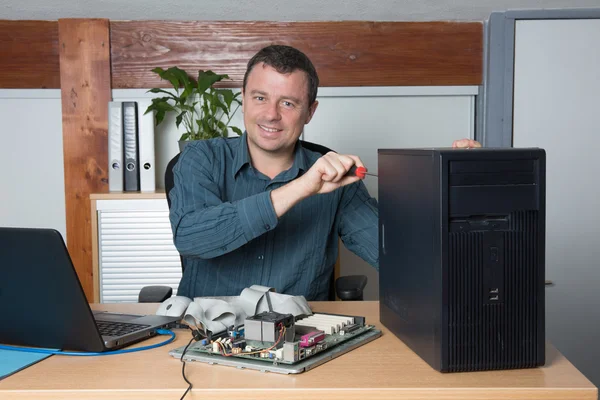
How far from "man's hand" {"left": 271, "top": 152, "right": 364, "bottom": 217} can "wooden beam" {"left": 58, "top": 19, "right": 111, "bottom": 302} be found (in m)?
1.80

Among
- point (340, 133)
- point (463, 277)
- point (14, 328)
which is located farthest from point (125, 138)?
point (463, 277)

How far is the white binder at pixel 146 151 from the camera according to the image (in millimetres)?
2791

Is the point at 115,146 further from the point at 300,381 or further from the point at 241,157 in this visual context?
the point at 300,381

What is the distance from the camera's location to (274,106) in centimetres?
178

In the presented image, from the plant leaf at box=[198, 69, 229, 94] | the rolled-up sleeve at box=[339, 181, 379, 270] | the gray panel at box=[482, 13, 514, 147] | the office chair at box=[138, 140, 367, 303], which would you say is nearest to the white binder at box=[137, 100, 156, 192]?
the plant leaf at box=[198, 69, 229, 94]

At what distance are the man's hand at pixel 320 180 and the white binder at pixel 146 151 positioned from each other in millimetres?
1505

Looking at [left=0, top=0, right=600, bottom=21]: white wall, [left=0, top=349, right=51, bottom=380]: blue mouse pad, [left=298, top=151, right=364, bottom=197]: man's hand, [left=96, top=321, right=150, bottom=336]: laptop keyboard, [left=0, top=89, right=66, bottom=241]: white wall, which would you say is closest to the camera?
[left=0, top=349, right=51, bottom=380]: blue mouse pad

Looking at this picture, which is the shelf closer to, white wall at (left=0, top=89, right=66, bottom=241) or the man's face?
white wall at (left=0, top=89, right=66, bottom=241)

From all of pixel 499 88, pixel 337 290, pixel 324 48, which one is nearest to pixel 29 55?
pixel 324 48

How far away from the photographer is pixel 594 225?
2.98 meters

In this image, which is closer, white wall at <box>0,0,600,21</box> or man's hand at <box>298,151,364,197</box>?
man's hand at <box>298,151,364,197</box>

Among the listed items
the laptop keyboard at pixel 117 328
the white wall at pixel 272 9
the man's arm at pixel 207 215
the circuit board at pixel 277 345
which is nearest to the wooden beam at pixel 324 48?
the white wall at pixel 272 9

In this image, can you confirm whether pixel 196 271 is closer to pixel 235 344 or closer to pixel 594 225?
pixel 235 344

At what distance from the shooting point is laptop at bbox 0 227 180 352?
1.09m
